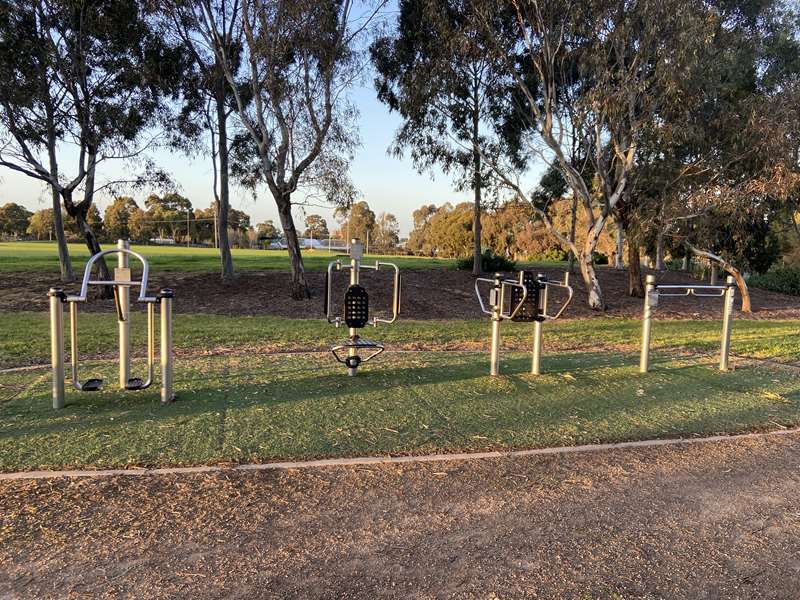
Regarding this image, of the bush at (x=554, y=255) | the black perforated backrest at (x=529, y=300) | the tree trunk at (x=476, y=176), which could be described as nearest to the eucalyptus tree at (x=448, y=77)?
the tree trunk at (x=476, y=176)

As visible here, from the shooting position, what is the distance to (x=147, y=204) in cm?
7962

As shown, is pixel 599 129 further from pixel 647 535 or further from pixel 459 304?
pixel 647 535

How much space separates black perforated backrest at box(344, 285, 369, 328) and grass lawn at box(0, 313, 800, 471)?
71 cm

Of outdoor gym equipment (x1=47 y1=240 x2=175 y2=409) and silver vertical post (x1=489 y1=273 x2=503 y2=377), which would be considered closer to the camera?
outdoor gym equipment (x1=47 y1=240 x2=175 y2=409)

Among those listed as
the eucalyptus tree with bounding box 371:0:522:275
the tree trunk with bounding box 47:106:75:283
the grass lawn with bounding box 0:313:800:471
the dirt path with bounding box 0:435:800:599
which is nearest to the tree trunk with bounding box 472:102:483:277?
the eucalyptus tree with bounding box 371:0:522:275

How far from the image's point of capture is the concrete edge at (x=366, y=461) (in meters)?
3.69

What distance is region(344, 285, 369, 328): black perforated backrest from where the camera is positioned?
6160 mm

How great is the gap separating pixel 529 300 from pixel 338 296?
10227 millimetres

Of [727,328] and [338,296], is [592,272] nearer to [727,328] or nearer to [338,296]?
[338,296]

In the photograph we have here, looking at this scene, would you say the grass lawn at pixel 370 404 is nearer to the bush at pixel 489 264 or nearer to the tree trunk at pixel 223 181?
the tree trunk at pixel 223 181

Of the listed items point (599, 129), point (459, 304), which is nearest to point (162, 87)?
point (459, 304)

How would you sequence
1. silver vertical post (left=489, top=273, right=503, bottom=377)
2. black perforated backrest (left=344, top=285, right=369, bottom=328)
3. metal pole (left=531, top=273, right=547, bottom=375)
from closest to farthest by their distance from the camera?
1. black perforated backrest (left=344, top=285, right=369, bottom=328)
2. silver vertical post (left=489, top=273, right=503, bottom=377)
3. metal pole (left=531, top=273, right=547, bottom=375)

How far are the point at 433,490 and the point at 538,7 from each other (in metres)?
14.0

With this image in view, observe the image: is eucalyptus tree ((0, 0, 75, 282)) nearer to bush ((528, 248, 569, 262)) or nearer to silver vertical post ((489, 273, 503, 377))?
silver vertical post ((489, 273, 503, 377))
